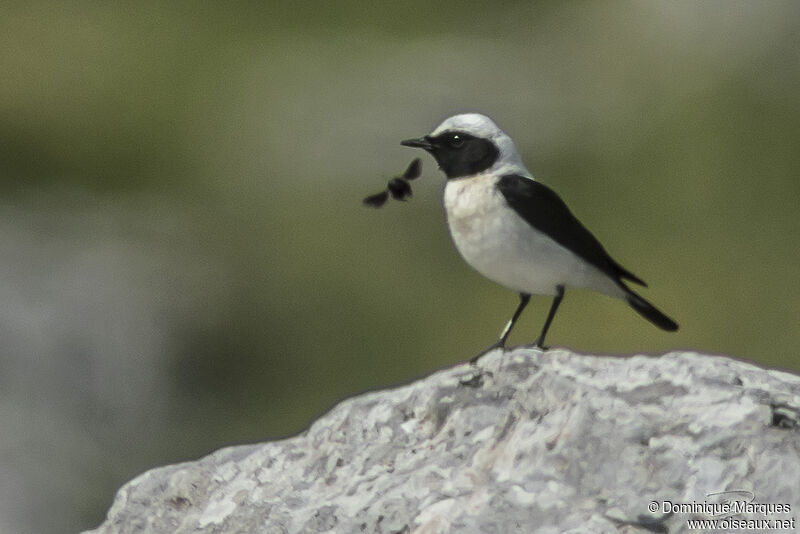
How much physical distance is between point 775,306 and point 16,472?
8.55 metres

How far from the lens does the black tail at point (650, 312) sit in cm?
754

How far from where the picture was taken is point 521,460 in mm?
5191

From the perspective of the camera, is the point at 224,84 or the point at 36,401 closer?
the point at 36,401

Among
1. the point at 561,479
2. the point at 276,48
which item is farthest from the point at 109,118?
the point at 561,479

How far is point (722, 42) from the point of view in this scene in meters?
16.8

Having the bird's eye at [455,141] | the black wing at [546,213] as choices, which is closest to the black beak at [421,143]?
the bird's eye at [455,141]

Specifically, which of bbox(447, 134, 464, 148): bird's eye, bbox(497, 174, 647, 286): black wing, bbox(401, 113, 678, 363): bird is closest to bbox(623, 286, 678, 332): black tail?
bbox(401, 113, 678, 363): bird

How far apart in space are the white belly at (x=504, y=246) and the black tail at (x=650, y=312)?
1.91 ft

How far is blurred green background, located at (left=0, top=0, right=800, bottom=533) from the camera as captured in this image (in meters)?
13.5

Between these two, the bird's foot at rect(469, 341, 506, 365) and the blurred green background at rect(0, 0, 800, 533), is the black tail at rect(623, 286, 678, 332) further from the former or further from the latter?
the blurred green background at rect(0, 0, 800, 533)

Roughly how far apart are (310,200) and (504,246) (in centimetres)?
935

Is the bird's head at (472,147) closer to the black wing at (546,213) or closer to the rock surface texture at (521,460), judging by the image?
the black wing at (546,213)

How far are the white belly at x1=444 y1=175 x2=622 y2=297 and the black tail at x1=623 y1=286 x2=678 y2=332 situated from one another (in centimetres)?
58

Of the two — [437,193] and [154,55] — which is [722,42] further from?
[154,55]
